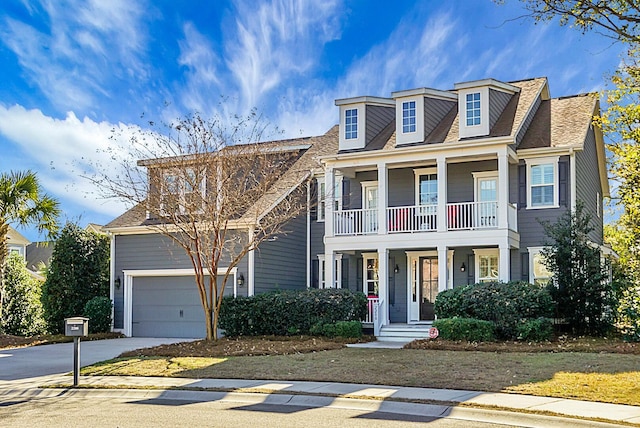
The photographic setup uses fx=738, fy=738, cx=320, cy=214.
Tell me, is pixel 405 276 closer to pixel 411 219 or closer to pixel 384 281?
pixel 384 281

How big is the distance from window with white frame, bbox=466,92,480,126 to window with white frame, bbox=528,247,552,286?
4140 millimetres

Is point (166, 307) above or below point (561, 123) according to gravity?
below

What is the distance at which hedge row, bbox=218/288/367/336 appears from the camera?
67.7ft

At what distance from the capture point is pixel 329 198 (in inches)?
923

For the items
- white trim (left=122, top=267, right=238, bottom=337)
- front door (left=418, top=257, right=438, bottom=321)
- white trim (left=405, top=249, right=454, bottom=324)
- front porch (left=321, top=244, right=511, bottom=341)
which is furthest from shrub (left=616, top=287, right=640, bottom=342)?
white trim (left=122, top=267, right=238, bottom=337)

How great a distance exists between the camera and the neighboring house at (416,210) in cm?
2153

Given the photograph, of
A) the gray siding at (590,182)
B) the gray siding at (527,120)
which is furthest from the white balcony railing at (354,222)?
the gray siding at (590,182)

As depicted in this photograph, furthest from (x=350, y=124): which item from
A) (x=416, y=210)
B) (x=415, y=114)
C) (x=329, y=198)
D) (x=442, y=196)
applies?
(x=442, y=196)

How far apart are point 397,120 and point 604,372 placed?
11884mm

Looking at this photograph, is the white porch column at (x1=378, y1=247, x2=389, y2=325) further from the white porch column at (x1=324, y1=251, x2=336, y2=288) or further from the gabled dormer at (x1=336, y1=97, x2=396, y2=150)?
the gabled dormer at (x1=336, y1=97, x2=396, y2=150)

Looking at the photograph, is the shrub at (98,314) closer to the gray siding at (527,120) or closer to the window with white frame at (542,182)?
the window with white frame at (542,182)

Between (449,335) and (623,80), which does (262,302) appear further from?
(623,80)

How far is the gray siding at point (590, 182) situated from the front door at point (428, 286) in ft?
16.2

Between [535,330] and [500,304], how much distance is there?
106 cm
